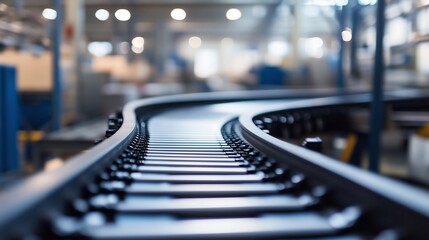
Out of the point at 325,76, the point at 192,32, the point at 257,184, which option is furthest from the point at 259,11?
the point at 257,184

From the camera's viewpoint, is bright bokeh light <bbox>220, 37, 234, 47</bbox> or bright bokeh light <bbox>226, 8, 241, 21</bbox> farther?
bright bokeh light <bbox>220, 37, 234, 47</bbox>

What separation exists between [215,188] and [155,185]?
0.19 m

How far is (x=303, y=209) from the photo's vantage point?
138 cm

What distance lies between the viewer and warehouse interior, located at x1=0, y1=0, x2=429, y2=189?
5.54 meters

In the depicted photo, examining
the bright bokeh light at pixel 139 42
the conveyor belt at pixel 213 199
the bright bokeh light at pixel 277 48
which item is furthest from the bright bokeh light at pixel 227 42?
the conveyor belt at pixel 213 199

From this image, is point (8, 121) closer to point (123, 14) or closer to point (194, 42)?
point (123, 14)

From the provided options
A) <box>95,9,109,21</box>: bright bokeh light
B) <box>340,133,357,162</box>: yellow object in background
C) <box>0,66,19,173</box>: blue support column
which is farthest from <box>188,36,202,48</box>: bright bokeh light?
<box>0,66,19,173</box>: blue support column

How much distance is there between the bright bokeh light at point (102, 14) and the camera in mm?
15402

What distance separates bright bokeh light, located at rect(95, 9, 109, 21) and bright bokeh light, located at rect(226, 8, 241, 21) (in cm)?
364

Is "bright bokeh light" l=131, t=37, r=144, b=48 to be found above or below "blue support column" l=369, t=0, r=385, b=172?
above

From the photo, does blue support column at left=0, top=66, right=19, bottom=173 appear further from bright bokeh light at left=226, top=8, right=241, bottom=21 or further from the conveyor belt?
bright bokeh light at left=226, top=8, right=241, bottom=21

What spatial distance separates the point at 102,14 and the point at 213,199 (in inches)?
602

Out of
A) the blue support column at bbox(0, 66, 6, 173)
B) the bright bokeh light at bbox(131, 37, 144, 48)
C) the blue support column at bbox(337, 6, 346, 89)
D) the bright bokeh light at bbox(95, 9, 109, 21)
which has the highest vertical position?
the bright bokeh light at bbox(95, 9, 109, 21)

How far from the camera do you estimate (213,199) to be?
1.50m
